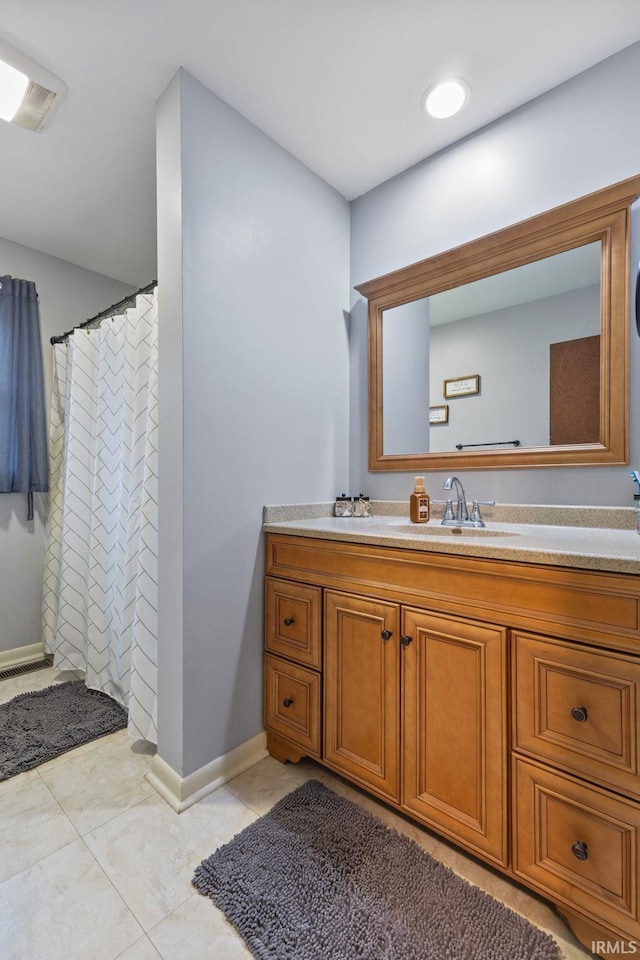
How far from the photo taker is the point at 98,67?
53.4 inches

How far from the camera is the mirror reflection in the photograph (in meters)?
1.42

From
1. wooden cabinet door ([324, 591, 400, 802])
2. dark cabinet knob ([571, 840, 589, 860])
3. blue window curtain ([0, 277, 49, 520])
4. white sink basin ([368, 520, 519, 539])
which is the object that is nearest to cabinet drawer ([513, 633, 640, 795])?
dark cabinet knob ([571, 840, 589, 860])

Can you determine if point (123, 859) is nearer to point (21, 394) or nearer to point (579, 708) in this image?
point (579, 708)

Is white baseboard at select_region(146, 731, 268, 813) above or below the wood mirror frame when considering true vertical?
below

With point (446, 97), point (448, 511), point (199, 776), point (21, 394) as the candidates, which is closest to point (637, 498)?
point (448, 511)

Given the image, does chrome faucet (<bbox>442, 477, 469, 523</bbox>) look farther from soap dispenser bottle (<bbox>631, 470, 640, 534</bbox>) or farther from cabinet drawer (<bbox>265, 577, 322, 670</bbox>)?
cabinet drawer (<bbox>265, 577, 322, 670</bbox>)

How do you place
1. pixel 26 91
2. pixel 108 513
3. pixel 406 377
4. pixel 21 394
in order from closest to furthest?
pixel 26 91
pixel 406 377
pixel 108 513
pixel 21 394

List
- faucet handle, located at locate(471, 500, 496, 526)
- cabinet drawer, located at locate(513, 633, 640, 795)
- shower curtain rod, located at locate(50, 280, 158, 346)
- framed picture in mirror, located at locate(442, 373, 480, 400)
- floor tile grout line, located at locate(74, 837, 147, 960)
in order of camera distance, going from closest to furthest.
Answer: cabinet drawer, located at locate(513, 633, 640, 795), floor tile grout line, located at locate(74, 837, 147, 960), faucet handle, located at locate(471, 500, 496, 526), framed picture in mirror, located at locate(442, 373, 480, 400), shower curtain rod, located at locate(50, 280, 158, 346)

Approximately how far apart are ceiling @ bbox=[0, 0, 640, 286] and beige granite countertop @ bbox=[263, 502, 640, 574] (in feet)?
4.91

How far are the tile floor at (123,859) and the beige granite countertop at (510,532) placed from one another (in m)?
0.88

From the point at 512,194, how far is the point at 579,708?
5.59 feet

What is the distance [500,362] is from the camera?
1.62 m

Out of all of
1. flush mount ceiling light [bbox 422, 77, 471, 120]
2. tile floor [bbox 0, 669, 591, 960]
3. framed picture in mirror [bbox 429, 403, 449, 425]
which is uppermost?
flush mount ceiling light [bbox 422, 77, 471, 120]

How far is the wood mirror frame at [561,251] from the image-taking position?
1329 millimetres
